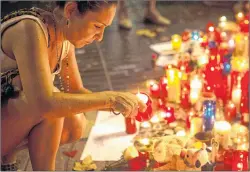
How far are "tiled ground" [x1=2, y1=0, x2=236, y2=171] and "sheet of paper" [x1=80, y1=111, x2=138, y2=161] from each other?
5cm

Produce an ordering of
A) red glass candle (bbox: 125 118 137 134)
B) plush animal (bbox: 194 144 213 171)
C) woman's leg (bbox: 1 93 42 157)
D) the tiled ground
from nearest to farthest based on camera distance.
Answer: woman's leg (bbox: 1 93 42 157) < plush animal (bbox: 194 144 213 171) < red glass candle (bbox: 125 118 137 134) < the tiled ground

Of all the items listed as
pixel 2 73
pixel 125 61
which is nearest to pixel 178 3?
pixel 125 61

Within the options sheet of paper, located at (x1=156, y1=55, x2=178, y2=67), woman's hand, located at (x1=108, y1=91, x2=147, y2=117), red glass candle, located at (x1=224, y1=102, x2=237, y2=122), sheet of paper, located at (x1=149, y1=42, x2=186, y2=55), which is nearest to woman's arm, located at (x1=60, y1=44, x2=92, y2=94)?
woman's hand, located at (x1=108, y1=91, x2=147, y2=117)

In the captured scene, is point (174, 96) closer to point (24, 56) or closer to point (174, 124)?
point (174, 124)

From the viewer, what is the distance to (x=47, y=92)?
1651 mm

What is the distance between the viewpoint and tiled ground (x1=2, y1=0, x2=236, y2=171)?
3.10 m

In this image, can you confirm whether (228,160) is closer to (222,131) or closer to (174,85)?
(222,131)

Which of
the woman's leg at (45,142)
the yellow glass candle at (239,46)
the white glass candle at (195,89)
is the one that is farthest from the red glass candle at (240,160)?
the yellow glass candle at (239,46)

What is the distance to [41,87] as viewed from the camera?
165 centimetres

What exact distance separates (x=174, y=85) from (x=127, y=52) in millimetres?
979

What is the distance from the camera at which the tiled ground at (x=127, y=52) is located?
310 cm

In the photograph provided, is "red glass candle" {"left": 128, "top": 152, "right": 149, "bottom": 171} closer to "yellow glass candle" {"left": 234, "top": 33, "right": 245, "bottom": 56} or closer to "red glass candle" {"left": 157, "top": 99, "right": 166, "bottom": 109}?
"red glass candle" {"left": 157, "top": 99, "right": 166, "bottom": 109}

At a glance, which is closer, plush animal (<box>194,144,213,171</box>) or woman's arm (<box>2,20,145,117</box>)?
woman's arm (<box>2,20,145,117</box>)

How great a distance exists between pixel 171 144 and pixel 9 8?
118 inches
